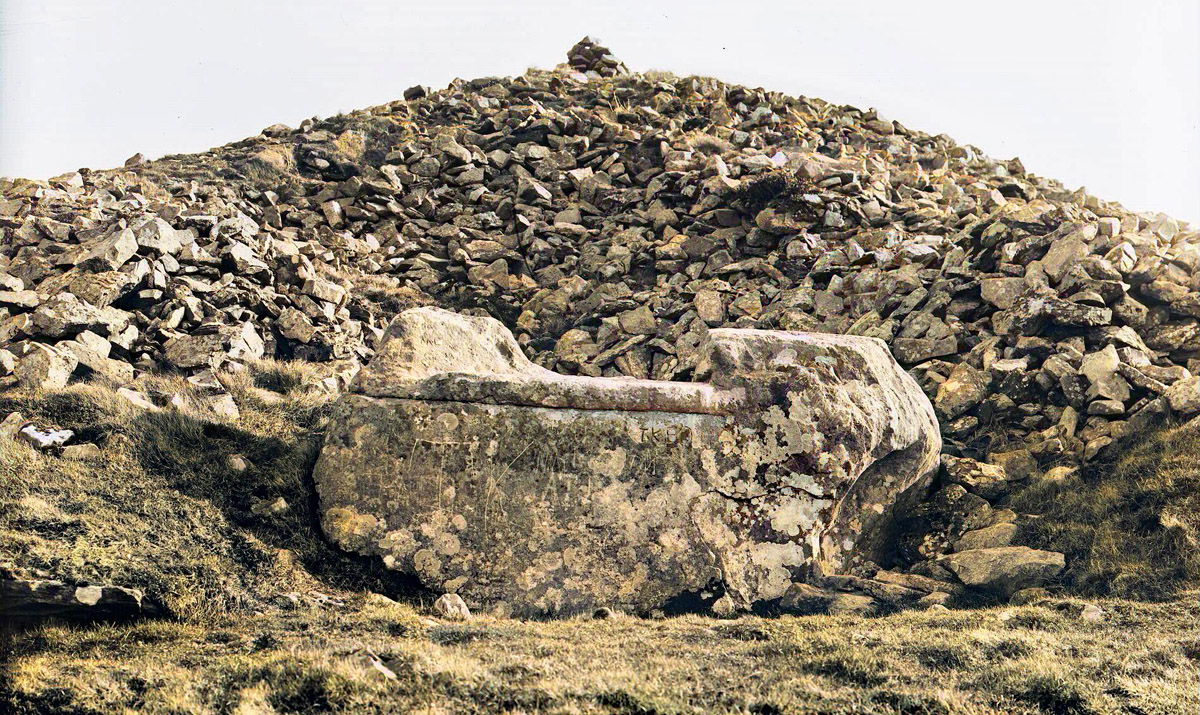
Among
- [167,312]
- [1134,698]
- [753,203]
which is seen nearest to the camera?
[1134,698]

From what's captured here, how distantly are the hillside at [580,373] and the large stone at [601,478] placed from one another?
0.29 m

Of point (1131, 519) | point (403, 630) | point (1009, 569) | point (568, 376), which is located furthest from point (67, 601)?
point (1131, 519)

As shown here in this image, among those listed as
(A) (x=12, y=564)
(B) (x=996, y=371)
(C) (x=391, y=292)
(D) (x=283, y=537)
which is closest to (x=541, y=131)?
(C) (x=391, y=292)

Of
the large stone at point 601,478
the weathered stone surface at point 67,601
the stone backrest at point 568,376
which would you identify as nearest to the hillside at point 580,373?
the weathered stone surface at point 67,601

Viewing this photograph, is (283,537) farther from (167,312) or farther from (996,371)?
(996,371)

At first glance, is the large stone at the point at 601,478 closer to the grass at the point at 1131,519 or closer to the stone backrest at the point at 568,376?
the stone backrest at the point at 568,376

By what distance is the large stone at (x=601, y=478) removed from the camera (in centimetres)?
601

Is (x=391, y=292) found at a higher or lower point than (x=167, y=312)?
higher

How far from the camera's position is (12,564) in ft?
15.8

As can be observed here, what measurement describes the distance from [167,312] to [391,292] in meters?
3.26

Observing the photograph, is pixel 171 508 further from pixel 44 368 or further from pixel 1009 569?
pixel 1009 569

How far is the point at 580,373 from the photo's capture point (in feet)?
32.4

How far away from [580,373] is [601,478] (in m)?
3.79

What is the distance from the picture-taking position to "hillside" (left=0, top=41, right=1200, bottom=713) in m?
4.44
